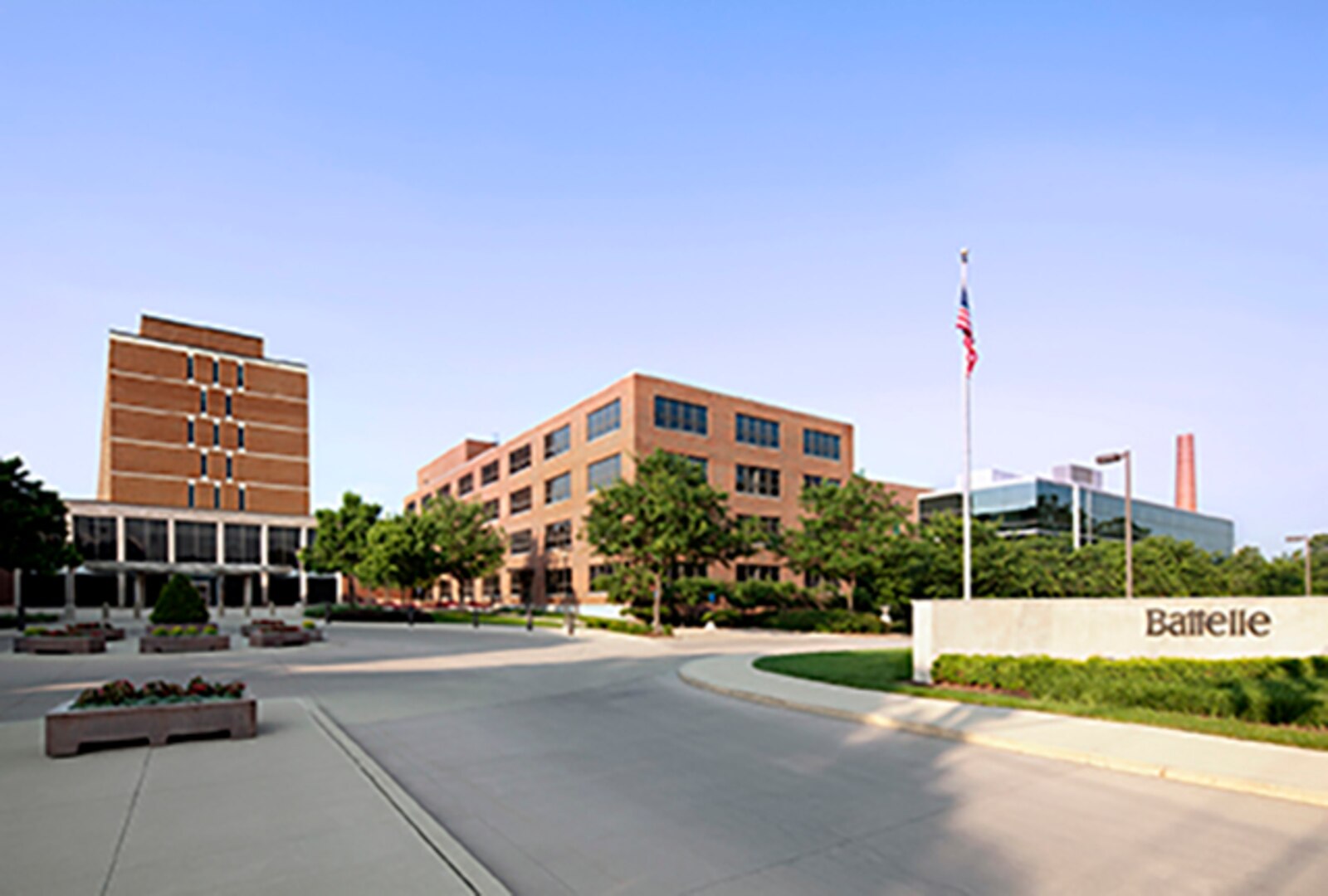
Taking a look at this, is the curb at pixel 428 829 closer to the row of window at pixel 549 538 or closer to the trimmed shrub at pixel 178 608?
the trimmed shrub at pixel 178 608

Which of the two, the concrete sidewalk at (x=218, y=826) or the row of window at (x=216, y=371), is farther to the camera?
the row of window at (x=216, y=371)

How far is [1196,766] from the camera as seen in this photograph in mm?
9734

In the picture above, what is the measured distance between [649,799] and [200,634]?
984 inches

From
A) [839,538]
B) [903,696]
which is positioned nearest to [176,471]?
[839,538]

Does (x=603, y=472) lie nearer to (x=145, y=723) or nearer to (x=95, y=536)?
(x=145, y=723)

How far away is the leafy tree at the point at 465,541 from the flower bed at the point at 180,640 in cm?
3326

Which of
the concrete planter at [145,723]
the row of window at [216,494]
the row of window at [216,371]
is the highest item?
the row of window at [216,371]

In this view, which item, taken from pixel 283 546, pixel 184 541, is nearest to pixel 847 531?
pixel 283 546

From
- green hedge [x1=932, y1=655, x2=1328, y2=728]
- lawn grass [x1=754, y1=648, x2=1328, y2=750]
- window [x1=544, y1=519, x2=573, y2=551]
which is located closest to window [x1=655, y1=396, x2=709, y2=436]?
window [x1=544, y1=519, x2=573, y2=551]

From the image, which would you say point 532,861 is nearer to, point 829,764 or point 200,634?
point 829,764

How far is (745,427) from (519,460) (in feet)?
73.1

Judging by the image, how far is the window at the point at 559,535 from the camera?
61.1m

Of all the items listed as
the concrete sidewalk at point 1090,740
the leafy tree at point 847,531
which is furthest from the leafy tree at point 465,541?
the concrete sidewalk at point 1090,740

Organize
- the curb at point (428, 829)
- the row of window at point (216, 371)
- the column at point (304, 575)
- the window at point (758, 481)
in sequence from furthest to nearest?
1. the row of window at point (216, 371)
2. the column at point (304, 575)
3. the window at point (758, 481)
4. the curb at point (428, 829)
